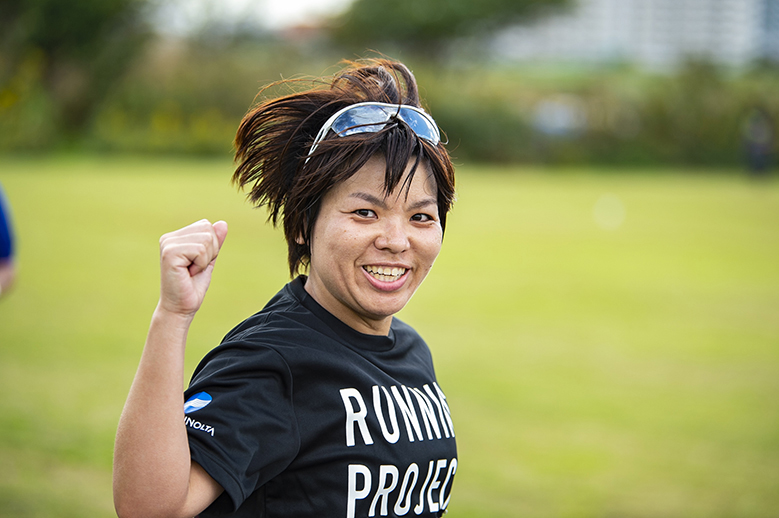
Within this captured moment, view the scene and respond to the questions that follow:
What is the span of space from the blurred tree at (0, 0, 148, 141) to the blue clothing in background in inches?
1100

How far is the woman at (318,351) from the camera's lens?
4.31 ft

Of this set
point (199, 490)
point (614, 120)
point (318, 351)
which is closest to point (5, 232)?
point (318, 351)

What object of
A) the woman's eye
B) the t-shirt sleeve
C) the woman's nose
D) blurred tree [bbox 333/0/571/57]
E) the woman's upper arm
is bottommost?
the woman's upper arm

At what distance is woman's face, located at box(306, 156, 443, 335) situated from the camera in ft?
5.39

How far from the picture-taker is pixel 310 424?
58.7 inches

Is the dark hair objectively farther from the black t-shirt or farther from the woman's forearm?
the woman's forearm

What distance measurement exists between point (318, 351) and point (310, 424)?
0.15 m

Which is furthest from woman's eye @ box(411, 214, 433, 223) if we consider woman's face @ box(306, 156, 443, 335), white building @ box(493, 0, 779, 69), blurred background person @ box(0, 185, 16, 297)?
white building @ box(493, 0, 779, 69)

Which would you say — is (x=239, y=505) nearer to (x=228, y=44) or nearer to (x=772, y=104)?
(x=228, y=44)

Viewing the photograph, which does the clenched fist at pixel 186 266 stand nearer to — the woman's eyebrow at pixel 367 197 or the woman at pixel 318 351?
the woman at pixel 318 351

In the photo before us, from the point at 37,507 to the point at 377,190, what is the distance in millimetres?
3058

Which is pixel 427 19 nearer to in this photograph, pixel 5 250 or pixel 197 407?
pixel 5 250

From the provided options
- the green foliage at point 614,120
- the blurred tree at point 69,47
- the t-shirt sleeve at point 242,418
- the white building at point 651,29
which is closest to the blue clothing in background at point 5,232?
the t-shirt sleeve at point 242,418

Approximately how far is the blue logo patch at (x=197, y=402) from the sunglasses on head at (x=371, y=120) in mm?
563
